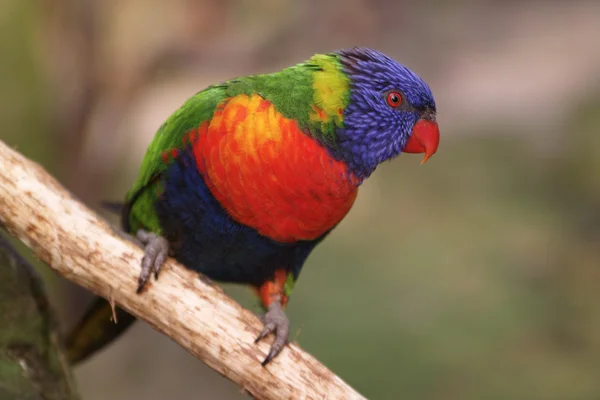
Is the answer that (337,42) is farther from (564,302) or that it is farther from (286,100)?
(564,302)

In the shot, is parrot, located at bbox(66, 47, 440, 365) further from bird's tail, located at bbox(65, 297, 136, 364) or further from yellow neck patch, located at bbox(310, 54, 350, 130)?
bird's tail, located at bbox(65, 297, 136, 364)

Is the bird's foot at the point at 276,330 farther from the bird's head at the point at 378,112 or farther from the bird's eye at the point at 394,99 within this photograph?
the bird's eye at the point at 394,99

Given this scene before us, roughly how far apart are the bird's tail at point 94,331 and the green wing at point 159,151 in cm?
37

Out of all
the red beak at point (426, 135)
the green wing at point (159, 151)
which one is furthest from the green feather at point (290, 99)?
the red beak at point (426, 135)

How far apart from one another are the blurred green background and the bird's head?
5.36 feet

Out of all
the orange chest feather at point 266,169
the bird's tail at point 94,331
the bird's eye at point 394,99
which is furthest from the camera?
the bird's tail at point 94,331

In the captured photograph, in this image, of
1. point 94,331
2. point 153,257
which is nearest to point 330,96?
point 153,257

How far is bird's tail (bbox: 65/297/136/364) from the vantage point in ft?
8.22

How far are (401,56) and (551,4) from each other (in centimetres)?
353

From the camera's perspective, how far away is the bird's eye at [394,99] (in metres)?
2.22

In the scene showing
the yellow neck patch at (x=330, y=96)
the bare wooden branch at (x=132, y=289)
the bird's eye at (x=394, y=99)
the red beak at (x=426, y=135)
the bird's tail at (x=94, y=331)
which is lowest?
the bird's tail at (x=94, y=331)

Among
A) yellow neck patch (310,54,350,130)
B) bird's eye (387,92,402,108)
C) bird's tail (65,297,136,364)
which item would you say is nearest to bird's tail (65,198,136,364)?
bird's tail (65,297,136,364)

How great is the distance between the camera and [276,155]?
6.89 ft

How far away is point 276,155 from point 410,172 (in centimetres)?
475
